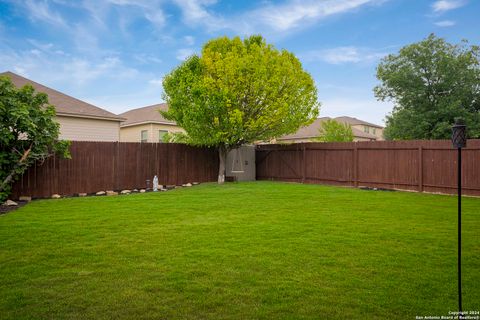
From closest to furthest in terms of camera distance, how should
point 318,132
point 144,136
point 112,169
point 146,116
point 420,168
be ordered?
1. point 420,168
2. point 112,169
3. point 144,136
4. point 146,116
5. point 318,132

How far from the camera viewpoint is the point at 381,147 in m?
15.7

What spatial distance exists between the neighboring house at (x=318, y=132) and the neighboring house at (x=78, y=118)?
53.6 ft

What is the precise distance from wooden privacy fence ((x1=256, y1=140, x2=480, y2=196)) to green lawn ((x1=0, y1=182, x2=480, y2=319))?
5.09 metres

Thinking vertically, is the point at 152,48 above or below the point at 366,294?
above

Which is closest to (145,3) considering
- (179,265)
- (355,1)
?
(355,1)

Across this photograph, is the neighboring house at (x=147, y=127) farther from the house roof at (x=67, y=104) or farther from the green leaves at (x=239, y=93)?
the green leaves at (x=239, y=93)

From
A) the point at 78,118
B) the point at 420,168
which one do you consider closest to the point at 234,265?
the point at 420,168

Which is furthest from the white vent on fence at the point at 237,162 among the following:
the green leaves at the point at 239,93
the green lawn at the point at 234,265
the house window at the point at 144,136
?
the green lawn at the point at 234,265

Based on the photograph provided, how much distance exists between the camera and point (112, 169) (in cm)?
1468

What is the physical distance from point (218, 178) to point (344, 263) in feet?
46.0

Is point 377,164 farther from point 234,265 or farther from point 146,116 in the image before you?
point 146,116

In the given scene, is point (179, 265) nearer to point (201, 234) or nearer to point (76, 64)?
point (201, 234)

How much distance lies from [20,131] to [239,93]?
8.86 m

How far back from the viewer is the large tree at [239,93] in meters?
16.1
